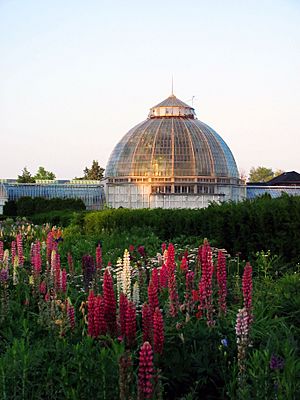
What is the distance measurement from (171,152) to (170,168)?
1594 millimetres

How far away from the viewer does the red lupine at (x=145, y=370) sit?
3.46 meters

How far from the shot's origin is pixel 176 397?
496cm

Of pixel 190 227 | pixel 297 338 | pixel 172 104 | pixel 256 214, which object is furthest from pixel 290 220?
pixel 172 104

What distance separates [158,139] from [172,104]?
657cm

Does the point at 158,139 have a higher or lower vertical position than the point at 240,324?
higher

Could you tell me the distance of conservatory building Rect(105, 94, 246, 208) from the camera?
191 feet

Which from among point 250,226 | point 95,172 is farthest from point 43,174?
point 250,226

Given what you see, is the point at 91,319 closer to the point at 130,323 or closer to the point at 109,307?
the point at 109,307

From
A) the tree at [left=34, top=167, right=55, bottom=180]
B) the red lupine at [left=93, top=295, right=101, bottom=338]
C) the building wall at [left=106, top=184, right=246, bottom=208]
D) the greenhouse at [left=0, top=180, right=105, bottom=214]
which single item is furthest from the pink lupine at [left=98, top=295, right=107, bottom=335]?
the tree at [left=34, top=167, right=55, bottom=180]

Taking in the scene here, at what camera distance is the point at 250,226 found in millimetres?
13180

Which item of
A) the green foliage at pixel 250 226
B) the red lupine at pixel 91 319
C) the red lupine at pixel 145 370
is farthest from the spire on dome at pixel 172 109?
the red lupine at pixel 145 370

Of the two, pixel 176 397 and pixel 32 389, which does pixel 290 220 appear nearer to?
pixel 176 397

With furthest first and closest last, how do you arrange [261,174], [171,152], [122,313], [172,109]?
[261,174]
[172,109]
[171,152]
[122,313]

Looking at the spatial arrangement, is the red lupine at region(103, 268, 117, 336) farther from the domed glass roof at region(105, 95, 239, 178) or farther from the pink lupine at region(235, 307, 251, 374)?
the domed glass roof at region(105, 95, 239, 178)
